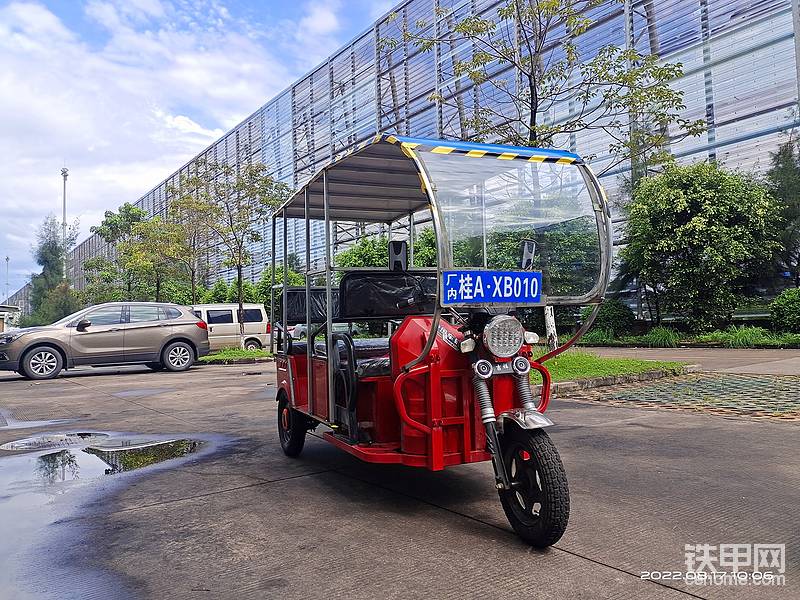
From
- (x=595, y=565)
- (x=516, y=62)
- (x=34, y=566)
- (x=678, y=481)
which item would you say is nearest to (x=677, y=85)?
(x=516, y=62)

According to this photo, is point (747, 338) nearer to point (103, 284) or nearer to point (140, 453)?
point (140, 453)

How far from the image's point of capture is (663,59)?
740 inches

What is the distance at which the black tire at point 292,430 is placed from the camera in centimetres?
595

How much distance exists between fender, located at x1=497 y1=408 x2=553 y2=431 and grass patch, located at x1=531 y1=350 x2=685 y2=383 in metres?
6.03

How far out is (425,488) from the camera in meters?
4.80

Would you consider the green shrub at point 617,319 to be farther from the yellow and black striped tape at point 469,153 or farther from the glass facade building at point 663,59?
the yellow and black striped tape at point 469,153

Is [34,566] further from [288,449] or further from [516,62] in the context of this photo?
[516,62]

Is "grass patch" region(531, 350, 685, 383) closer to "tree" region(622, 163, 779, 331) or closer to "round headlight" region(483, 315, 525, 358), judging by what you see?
"round headlight" region(483, 315, 525, 358)

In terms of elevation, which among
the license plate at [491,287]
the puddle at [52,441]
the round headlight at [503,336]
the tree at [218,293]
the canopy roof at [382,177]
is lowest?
the puddle at [52,441]

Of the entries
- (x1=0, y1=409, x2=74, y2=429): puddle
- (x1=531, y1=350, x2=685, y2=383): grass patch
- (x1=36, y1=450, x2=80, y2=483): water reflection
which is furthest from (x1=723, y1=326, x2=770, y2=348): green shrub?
(x1=36, y1=450, x2=80, y2=483): water reflection

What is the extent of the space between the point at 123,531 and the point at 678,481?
380 centimetres

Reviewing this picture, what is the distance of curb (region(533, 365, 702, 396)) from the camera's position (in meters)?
9.84

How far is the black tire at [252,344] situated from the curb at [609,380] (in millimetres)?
14125

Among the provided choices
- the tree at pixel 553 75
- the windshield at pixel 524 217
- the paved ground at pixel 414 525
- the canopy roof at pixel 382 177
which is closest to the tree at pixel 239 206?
the tree at pixel 553 75
